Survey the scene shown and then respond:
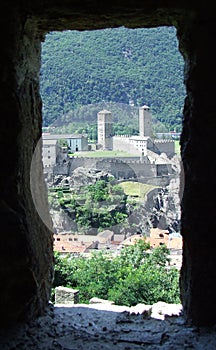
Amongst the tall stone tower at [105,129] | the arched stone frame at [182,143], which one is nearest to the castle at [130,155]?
the tall stone tower at [105,129]

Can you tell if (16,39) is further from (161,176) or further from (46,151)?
(161,176)

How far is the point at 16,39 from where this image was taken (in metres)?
1.84

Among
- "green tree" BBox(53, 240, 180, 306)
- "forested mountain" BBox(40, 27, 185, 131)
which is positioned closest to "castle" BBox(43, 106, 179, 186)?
"forested mountain" BBox(40, 27, 185, 131)

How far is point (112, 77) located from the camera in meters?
10.8

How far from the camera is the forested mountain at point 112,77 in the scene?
21.1 feet

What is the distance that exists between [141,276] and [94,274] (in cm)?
134

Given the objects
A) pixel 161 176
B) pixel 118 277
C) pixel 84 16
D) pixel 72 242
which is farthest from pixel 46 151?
pixel 84 16

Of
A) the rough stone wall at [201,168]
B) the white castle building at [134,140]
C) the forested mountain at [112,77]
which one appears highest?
the forested mountain at [112,77]

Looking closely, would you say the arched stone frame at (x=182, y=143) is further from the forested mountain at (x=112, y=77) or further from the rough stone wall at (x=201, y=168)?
the forested mountain at (x=112, y=77)

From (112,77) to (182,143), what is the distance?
914cm

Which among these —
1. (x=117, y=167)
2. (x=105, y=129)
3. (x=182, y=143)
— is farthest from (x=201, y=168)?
(x=117, y=167)

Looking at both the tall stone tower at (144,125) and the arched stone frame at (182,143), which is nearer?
the arched stone frame at (182,143)

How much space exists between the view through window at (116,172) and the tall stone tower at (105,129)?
0.05 feet

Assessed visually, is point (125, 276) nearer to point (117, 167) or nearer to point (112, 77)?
point (117, 167)
